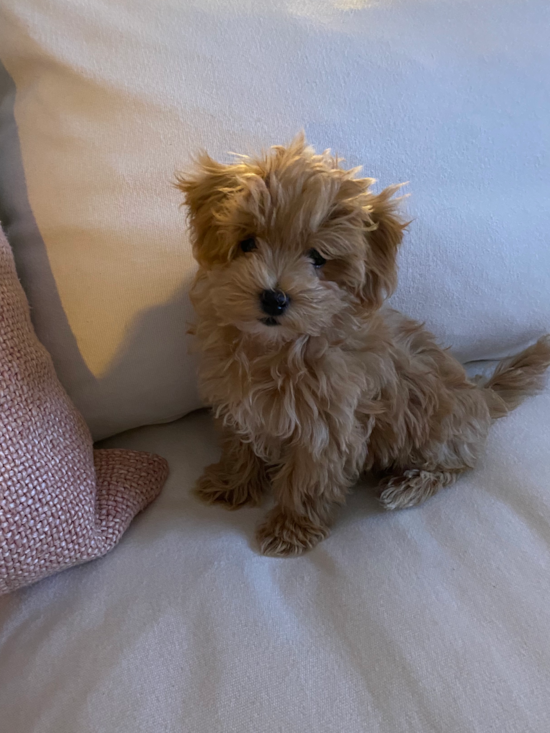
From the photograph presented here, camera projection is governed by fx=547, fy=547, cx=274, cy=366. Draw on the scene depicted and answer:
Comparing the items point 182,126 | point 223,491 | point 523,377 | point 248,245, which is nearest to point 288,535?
point 223,491

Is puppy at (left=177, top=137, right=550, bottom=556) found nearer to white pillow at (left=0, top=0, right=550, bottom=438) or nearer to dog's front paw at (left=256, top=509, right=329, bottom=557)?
dog's front paw at (left=256, top=509, right=329, bottom=557)

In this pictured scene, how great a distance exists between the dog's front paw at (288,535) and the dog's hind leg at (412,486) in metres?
0.15

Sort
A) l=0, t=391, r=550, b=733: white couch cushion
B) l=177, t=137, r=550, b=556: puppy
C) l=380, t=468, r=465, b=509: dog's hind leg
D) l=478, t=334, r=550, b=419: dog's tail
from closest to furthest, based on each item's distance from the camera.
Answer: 1. l=0, t=391, r=550, b=733: white couch cushion
2. l=177, t=137, r=550, b=556: puppy
3. l=380, t=468, r=465, b=509: dog's hind leg
4. l=478, t=334, r=550, b=419: dog's tail

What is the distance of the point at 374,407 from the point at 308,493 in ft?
0.72

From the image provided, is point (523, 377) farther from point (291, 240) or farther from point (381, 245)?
point (291, 240)

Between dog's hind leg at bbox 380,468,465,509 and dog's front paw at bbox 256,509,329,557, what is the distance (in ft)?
0.48

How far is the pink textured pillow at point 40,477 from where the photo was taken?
0.86 m

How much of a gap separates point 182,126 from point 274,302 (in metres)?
0.52

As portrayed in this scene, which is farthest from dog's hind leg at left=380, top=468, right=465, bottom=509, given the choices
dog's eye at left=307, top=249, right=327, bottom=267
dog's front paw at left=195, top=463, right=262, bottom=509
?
dog's eye at left=307, top=249, right=327, bottom=267

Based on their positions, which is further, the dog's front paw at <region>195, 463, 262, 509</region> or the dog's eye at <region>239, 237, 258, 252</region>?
the dog's front paw at <region>195, 463, 262, 509</region>

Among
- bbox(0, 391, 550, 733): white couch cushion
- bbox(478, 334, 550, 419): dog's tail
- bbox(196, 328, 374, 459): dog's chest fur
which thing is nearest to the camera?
bbox(0, 391, 550, 733): white couch cushion

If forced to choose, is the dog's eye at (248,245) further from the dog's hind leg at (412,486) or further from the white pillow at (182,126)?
the dog's hind leg at (412,486)

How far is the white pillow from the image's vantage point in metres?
1.12

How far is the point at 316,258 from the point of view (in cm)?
92
